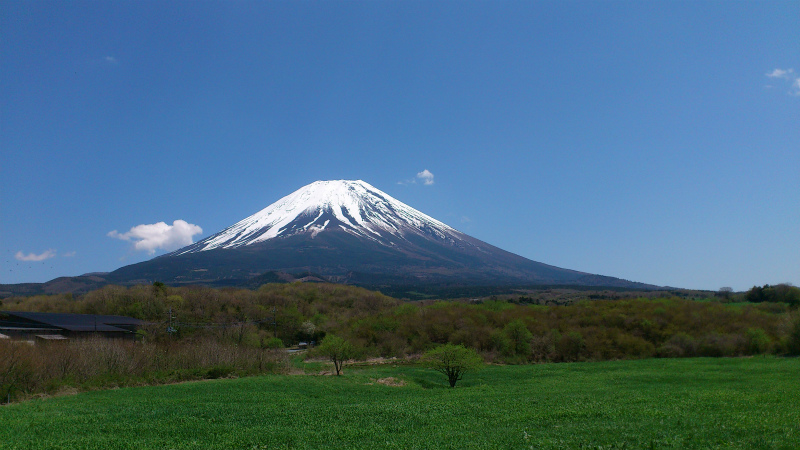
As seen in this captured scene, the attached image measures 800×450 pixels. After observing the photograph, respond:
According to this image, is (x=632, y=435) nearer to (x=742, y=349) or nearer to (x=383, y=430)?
(x=383, y=430)

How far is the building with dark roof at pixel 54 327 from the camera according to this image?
105ft

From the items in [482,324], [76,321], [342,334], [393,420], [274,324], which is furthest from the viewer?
[274,324]

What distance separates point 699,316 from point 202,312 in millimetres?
58455

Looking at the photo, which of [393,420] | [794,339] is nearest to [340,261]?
[794,339]

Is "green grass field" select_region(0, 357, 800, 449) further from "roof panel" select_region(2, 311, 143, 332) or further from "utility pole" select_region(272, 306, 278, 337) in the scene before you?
"utility pole" select_region(272, 306, 278, 337)

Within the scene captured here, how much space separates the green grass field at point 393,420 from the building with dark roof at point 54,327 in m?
15.5

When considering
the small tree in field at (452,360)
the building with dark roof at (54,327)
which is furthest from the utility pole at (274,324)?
the small tree in field at (452,360)

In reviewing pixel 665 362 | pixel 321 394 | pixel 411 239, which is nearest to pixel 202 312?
pixel 321 394

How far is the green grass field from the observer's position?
10.8m

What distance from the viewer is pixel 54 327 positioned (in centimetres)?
3409

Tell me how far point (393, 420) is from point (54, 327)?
32019 mm

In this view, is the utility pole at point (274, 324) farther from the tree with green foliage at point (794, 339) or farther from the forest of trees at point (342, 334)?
the tree with green foliage at point (794, 339)

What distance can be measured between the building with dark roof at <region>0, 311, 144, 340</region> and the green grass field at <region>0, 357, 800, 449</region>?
609 inches

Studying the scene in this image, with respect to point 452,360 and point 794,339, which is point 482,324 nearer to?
point 452,360
